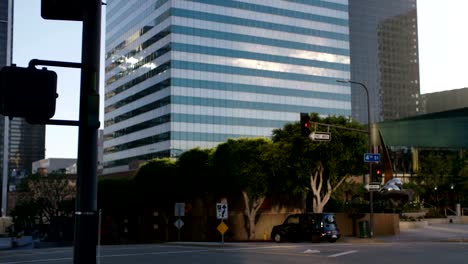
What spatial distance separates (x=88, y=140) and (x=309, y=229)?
3455cm

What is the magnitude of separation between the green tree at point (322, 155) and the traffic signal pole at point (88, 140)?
4015 centimetres

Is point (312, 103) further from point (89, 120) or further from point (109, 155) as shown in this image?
point (89, 120)

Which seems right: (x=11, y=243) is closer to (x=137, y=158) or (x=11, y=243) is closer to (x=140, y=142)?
(x=140, y=142)

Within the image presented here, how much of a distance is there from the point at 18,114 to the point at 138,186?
6619cm

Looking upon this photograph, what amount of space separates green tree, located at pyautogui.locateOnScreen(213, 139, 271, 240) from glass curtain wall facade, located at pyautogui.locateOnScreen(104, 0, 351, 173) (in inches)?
2328

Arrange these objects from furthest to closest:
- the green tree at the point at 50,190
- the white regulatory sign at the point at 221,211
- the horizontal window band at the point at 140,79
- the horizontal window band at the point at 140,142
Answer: the horizontal window band at the point at 140,79
the horizontal window band at the point at 140,142
the green tree at the point at 50,190
the white regulatory sign at the point at 221,211

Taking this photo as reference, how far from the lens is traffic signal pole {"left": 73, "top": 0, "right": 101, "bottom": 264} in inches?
171

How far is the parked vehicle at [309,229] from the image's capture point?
3703 centimetres

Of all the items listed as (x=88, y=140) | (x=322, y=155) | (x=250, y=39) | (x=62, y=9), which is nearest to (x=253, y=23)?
(x=250, y=39)

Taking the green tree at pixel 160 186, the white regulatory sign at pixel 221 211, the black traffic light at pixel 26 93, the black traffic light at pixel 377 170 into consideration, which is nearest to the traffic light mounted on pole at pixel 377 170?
the black traffic light at pixel 377 170

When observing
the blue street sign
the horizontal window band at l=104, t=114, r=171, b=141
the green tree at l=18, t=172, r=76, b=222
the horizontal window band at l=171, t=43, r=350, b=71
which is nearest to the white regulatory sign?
the blue street sign

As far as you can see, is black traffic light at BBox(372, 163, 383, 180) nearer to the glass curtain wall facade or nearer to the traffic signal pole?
the traffic signal pole

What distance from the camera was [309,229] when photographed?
38000mm

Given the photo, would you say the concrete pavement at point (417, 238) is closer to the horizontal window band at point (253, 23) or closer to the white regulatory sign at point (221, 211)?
the white regulatory sign at point (221, 211)
